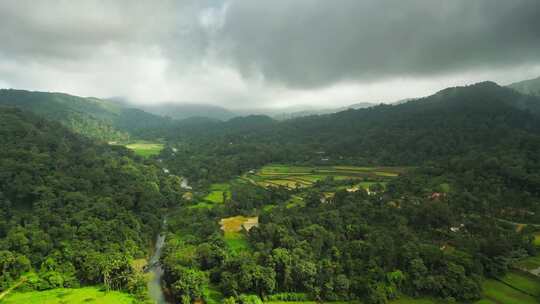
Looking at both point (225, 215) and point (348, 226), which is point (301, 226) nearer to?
point (348, 226)

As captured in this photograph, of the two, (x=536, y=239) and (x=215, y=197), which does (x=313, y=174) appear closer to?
(x=215, y=197)

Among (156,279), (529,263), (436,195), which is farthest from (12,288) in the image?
(436,195)

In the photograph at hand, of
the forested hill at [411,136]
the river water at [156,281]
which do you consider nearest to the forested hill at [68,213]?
the river water at [156,281]

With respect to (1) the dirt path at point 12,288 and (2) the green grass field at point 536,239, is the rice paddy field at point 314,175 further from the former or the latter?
(1) the dirt path at point 12,288

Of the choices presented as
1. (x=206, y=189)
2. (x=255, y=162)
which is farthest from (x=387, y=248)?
(x=255, y=162)

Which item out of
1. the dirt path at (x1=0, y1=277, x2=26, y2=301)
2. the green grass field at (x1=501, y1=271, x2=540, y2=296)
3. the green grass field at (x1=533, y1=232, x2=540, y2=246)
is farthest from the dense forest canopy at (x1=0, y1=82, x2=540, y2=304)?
the green grass field at (x1=501, y1=271, x2=540, y2=296)

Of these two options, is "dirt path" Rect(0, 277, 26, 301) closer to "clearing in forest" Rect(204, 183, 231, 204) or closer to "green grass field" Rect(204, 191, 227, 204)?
"green grass field" Rect(204, 191, 227, 204)
